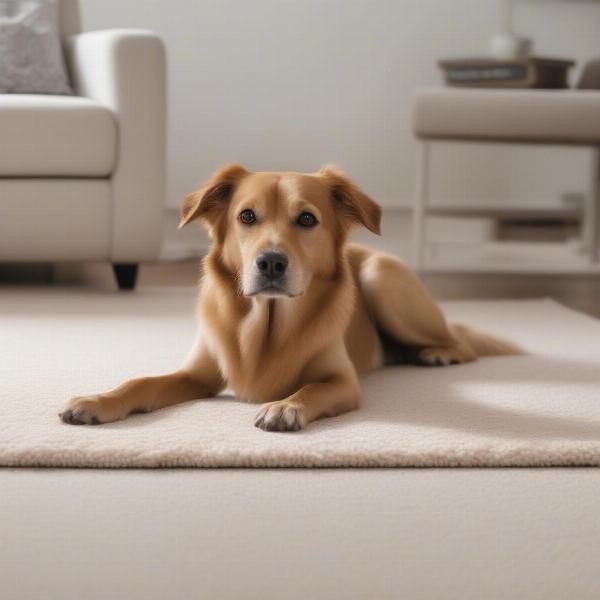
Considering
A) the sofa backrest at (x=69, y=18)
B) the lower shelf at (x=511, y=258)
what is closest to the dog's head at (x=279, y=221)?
the lower shelf at (x=511, y=258)

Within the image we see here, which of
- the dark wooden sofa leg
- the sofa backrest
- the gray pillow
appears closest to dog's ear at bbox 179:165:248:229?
the dark wooden sofa leg

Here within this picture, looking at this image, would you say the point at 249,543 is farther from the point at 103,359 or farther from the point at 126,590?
the point at 103,359

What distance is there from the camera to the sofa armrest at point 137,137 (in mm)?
3225

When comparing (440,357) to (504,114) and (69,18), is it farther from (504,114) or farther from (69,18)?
(69,18)

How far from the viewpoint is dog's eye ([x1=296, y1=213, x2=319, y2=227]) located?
5.63 ft

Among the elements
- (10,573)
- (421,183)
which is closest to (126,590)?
(10,573)

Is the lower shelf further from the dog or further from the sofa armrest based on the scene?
the dog

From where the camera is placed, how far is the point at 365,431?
1.53 metres

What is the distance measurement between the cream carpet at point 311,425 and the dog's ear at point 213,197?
1.08 feet

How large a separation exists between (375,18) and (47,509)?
392 centimetres

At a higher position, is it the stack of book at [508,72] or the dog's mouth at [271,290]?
the stack of book at [508,72]

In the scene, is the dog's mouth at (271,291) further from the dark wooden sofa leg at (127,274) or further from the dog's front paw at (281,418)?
the dark wooden sofa leg at (127,274)

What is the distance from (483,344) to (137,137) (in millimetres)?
1422

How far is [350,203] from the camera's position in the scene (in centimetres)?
183
